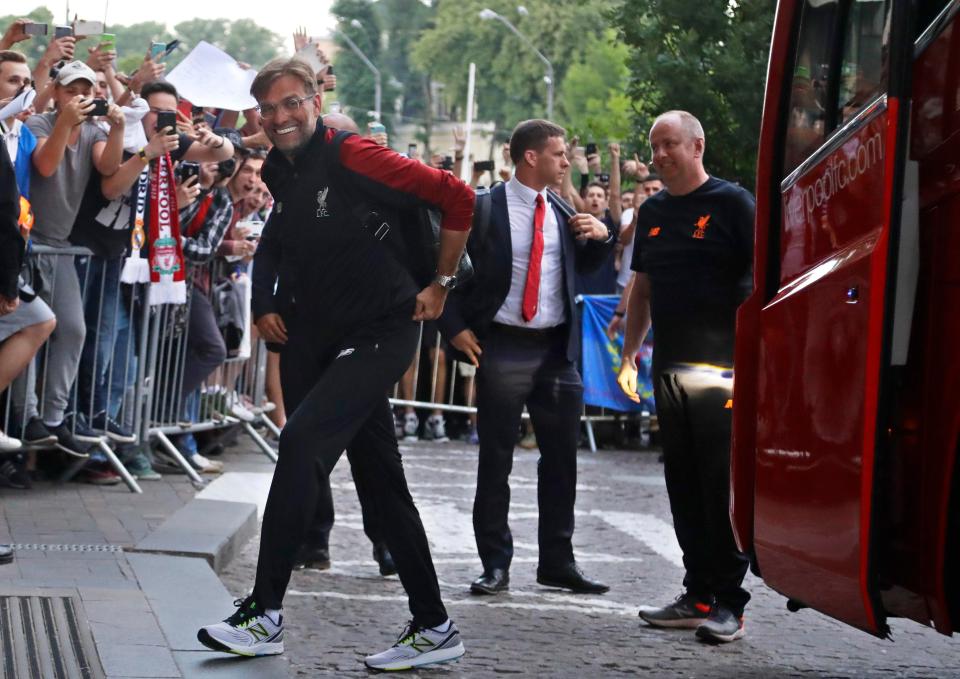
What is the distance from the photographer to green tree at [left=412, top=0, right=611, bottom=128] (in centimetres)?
8300

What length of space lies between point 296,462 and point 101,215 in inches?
175

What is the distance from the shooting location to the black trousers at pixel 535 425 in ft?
26.4

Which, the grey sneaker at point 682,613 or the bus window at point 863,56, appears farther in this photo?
the grey sneaker at point 682,613

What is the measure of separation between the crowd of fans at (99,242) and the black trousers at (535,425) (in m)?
1.07

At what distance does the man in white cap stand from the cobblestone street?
5.24 ft

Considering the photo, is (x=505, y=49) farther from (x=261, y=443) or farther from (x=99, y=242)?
(x=99, y=242)

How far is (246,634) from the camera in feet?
18.7

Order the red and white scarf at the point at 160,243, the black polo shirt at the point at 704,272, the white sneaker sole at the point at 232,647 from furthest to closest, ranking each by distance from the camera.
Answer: the red and white scarf at the point at 160,243 → the black polo shirt at the point at 704,272 → the white sneaker sole at the point at 232,647

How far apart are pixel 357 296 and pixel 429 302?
0.84 feet

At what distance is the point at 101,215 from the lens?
9.80 meters

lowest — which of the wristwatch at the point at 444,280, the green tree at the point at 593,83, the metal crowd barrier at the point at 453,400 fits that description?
the metal crowd barrier at the point at 453,400

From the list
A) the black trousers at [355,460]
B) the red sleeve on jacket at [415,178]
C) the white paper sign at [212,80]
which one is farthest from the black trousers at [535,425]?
the white paper sign at [212,80]

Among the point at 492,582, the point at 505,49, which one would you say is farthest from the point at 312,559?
the point at 505,49

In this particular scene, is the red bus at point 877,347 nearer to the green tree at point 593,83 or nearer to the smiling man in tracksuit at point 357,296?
the smiling man in tracksuit at point 357,296
